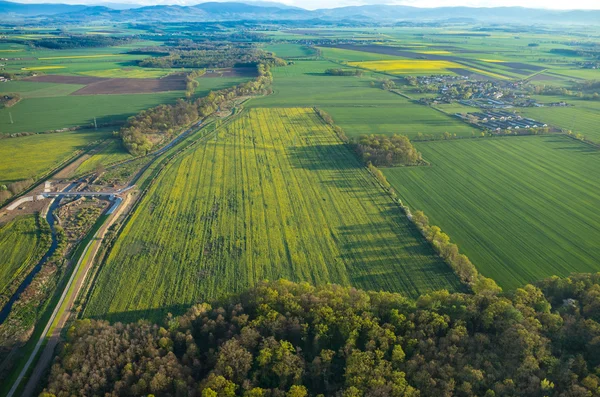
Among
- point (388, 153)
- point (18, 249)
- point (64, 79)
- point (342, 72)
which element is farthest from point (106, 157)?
point (342, 72)

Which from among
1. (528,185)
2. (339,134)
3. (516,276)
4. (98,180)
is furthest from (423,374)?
(339,134)

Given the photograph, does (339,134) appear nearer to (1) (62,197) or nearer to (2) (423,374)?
(1) (62,197)

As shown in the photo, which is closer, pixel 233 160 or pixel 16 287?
pixel 16 287

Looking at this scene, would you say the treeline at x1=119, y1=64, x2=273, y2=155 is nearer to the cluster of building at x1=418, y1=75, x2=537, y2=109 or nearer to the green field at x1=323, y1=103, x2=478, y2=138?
the green field at x1=323, y1=103, x2=478, y2=138

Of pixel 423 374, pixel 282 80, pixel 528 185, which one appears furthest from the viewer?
pixel 282 80

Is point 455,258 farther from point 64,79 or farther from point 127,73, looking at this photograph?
point 127,73

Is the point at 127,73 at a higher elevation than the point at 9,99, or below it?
higher
